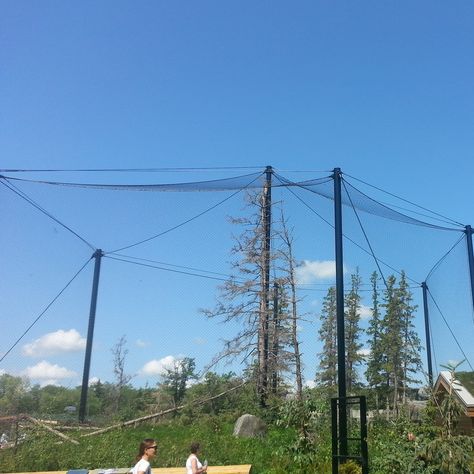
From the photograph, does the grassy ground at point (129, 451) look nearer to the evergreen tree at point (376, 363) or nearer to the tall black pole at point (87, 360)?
the tall black pole at point (87, 360)

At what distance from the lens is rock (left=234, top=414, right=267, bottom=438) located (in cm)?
709

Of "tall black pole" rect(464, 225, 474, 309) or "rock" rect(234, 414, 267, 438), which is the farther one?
"tall black pole" rect(464, 225, 474, 309)

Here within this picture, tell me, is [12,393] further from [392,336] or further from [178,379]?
[392,336]

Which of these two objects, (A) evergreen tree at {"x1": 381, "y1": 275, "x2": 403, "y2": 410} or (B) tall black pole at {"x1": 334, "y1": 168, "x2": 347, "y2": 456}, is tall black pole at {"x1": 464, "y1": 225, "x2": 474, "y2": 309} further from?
(B) tall black pole at {"x1": 334, "y1": 168, "x2": 347, "y2": 456}

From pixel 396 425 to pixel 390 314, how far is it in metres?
6.46

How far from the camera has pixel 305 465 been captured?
5.34m

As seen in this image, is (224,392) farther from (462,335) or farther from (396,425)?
(462,335)

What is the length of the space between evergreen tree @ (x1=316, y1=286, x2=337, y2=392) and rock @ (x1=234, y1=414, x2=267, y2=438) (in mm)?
1766

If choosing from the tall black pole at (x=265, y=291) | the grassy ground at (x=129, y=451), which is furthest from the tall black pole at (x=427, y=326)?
the grassy ground at (x=129, y=451)

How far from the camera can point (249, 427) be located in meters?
7.14

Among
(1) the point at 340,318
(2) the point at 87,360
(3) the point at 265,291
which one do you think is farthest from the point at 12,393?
(1) the point at 340,318

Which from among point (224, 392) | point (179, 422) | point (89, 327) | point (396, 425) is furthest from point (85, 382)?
point (396, 425)

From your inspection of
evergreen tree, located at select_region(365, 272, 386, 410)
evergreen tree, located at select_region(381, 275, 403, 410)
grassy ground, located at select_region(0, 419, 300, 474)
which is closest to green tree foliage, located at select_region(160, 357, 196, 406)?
grassy ground, located at select_region(0, 419, 300, 474)

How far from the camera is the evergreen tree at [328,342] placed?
8555 millimetres
